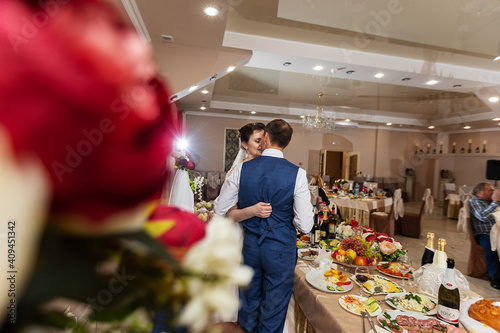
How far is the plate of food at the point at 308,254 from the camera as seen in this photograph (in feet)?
5.61

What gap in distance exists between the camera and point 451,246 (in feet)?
15.1

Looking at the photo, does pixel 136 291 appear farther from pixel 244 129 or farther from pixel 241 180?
pixel 244 129

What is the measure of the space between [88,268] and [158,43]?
11.4 ft

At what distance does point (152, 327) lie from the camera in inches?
5.9

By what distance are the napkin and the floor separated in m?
2.47

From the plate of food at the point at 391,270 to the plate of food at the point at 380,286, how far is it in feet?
0.29

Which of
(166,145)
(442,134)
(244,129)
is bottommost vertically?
(166,145)

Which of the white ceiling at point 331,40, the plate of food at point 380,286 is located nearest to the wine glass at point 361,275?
the plate of food at point 380,286

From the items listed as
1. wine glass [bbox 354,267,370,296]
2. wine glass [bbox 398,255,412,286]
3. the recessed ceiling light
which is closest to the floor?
wine glass [bbox 398,255,412,286]

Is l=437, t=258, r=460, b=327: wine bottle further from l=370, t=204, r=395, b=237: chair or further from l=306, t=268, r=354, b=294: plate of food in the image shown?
l=370, t=204, r=395, b=237: chair

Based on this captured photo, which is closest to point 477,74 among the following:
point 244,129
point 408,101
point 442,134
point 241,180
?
point 408,101

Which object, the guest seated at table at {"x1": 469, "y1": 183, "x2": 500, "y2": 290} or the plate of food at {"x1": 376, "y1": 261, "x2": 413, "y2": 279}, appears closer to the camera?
the plate of food at {"x1": 376, "y1": 261, "x2": 413, "y2": 279}

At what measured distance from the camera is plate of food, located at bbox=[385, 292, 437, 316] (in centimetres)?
113

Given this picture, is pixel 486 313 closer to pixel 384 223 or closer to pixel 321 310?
pixel 321 310
